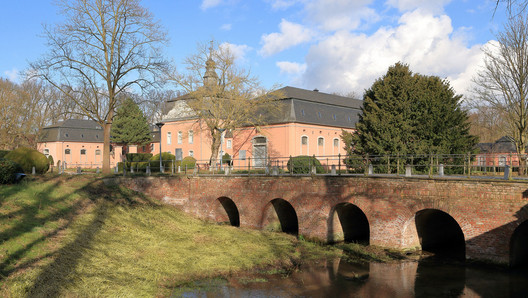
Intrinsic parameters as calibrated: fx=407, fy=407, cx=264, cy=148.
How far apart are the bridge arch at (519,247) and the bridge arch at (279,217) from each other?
9784 mm

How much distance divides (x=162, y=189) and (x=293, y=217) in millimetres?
7937

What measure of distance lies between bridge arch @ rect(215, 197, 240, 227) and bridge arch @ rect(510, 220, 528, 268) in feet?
46.3

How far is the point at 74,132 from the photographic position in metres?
58.1

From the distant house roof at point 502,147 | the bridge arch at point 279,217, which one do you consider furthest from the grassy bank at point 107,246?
the distant house roof at point 502,147

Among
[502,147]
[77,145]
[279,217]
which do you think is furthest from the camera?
[77,145]

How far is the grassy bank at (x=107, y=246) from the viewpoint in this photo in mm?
10070

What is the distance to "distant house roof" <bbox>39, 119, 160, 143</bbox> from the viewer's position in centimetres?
5647

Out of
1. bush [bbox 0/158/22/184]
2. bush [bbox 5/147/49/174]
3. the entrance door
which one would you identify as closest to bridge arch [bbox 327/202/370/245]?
bush [bbox 0/158/22/184]

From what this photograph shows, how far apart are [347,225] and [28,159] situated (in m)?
20.6

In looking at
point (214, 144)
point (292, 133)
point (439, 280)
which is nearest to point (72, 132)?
point (214, 144)

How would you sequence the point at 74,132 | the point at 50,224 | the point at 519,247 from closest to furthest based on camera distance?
the point at 519,247, the point at 50,224, the point at 74,132

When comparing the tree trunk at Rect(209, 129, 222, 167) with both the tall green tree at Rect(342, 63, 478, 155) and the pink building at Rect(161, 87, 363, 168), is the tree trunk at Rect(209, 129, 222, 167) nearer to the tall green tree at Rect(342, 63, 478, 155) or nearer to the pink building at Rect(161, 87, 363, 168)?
the pink building at Rect(161, 87, 363, 168)

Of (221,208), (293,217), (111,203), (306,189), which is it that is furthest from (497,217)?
(111,203)

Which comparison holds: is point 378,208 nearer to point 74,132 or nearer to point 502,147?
point 502,147
